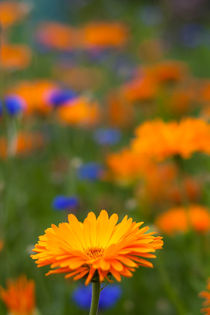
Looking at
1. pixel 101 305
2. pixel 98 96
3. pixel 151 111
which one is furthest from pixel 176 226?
pixel 98 96

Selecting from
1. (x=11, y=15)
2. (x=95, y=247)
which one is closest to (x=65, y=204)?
(x=95, y=247)

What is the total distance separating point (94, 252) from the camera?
658mm

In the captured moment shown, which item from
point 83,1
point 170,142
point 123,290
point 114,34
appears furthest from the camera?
point 83,1

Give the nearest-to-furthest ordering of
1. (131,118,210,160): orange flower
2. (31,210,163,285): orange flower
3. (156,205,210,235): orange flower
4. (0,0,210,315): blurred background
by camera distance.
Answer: (31,210,163,285): orange flower, (131,118,210,160): orange flower, (0,0,210,315): blurred background, (156,205,210,235): orange flower

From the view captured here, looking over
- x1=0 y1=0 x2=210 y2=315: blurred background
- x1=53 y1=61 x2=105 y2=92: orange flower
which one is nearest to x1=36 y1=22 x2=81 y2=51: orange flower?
x1=0 y1=0 x2=210 y2=315: blurred background

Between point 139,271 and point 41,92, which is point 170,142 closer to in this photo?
point 139,271

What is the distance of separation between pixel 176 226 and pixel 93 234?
2.61ft

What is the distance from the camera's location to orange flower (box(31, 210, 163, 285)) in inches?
22.0

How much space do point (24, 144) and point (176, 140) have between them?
102cm

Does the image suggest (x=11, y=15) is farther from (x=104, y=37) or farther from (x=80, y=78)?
(x=80, y=78)

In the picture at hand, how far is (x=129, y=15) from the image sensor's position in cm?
575

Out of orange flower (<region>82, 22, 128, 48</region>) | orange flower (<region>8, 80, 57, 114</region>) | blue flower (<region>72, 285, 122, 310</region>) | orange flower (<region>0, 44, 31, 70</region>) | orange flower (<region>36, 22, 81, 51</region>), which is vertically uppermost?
orange flower (<region>36, 22, 81, 51</region>)

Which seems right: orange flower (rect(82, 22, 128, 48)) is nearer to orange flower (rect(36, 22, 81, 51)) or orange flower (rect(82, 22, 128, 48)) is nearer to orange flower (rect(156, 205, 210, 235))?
orange flower (rect(36, 22, 81, 51))

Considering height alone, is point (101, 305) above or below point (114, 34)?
below
